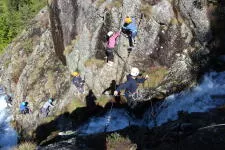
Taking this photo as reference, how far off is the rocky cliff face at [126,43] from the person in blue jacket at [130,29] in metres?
0.41

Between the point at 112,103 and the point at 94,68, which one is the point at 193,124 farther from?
the point at 94,68

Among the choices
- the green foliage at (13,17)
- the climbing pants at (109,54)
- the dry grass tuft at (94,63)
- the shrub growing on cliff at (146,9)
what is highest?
the green foliage at (13,17)

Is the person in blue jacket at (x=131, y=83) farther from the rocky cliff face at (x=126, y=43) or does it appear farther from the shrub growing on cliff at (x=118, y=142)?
the shrub growing on cliff at (x=118, y=142)

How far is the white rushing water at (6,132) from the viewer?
26953 mm

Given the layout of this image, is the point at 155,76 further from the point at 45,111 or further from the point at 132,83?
the point at 45,111

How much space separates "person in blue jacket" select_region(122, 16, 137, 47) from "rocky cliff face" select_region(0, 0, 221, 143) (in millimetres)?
405

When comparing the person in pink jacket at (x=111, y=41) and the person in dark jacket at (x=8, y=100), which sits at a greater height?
the person in pink jacket at (x=111, y=41)

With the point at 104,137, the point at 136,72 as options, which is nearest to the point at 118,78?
the point at 136,72

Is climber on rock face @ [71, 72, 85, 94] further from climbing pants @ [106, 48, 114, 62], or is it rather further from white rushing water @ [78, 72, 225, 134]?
white rushing water @ [78, 72, 225, 134]

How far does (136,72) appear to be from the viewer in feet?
59.8

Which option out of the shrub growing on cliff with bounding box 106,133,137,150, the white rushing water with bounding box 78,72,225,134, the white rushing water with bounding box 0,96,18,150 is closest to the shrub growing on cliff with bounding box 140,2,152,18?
the white rushing water with bounding box 78,72,225,134

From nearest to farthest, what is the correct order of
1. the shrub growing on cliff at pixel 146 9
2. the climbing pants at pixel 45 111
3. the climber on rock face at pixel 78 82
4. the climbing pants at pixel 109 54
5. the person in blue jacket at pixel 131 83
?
the person in blue jacket at pixel 131 83 < the shrub growing on cliff at pixel 146 9 < the climbing pants at pixel 109 54 < the climber on rock face at pixel 78 82 < the climbing pants at pixel 45 111

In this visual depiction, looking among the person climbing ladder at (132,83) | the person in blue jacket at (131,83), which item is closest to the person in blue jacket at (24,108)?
the person climbing ladder at (132,83)

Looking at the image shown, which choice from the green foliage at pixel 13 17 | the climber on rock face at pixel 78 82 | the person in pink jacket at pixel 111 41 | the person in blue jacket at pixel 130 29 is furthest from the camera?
the green foliage at pixel 13 17
